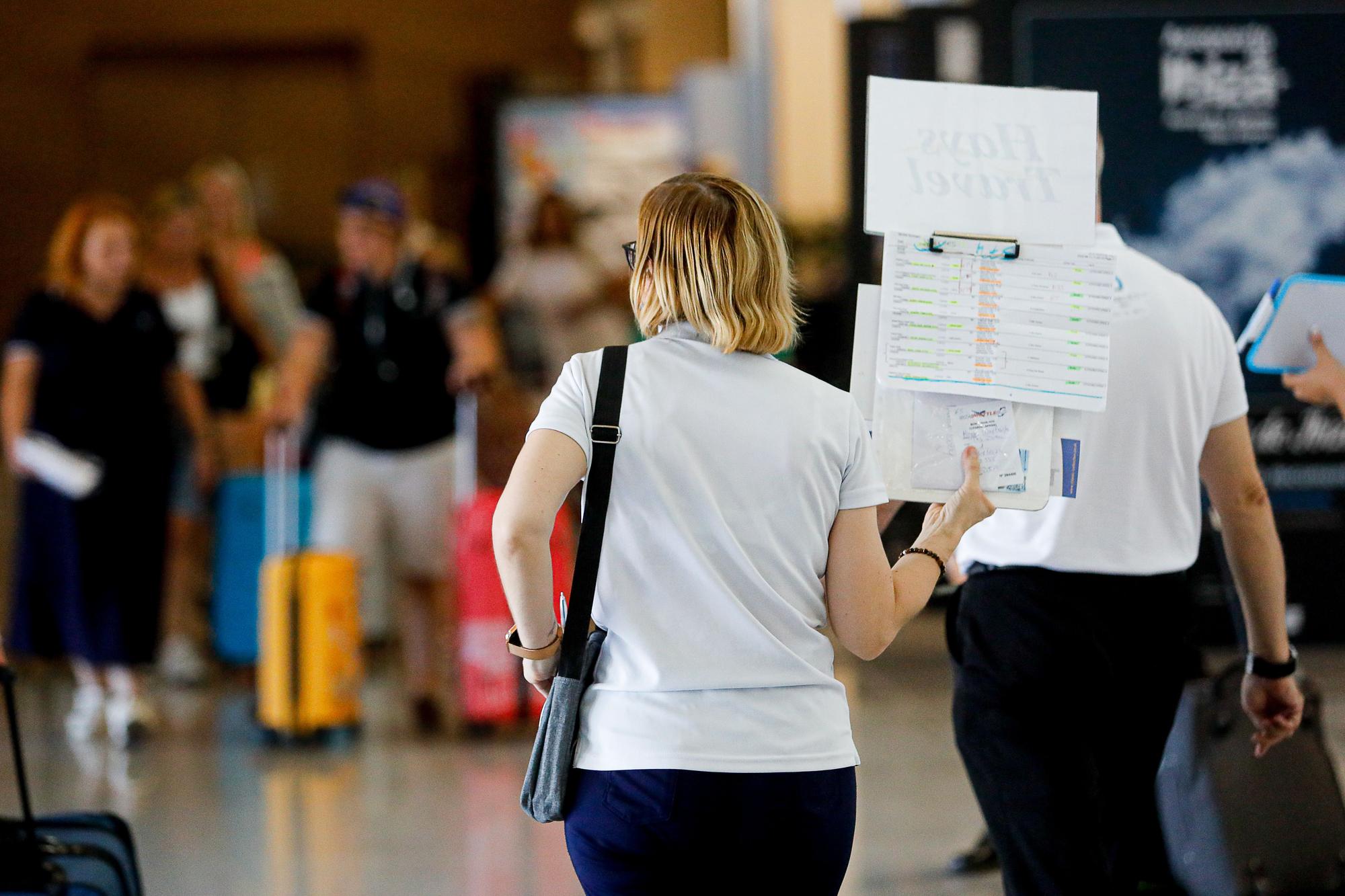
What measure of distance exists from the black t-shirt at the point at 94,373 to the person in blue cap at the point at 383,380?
45 cm

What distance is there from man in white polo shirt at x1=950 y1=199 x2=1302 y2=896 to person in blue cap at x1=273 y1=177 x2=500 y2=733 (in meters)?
2.90

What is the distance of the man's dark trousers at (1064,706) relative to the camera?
88.8 inches

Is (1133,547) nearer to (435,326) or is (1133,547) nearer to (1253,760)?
(1253,760)

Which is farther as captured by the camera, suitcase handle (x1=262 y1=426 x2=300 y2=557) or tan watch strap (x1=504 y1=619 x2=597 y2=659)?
suitcase handle (x1=262 y1=426 x2=300 y2=557)

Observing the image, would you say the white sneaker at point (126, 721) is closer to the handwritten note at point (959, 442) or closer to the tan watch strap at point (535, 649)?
the tan watch strap at point (535, 649)

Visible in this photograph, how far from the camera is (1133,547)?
7.53 ft

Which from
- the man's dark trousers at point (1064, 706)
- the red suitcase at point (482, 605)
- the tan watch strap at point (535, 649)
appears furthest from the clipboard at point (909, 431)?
the red suitcase at point (482, 605)

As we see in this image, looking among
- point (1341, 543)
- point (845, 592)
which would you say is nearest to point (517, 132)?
point (1341, 543)

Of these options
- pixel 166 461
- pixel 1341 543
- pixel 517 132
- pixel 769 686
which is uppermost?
pixel 517 132

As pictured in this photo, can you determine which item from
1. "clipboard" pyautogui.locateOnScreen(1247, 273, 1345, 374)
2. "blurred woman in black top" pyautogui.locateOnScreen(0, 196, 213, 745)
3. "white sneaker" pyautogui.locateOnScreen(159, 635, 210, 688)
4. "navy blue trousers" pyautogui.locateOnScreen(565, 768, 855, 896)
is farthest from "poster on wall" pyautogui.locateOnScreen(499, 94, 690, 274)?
"navy blue trousers" pyautogui.locateOnScreen(565, 768, 855, 896)

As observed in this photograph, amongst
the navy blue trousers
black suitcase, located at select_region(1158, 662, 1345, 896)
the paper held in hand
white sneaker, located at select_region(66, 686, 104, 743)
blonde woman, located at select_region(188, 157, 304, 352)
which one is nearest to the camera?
the navy blue trousers

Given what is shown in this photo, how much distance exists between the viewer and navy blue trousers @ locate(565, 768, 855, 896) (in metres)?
1.68

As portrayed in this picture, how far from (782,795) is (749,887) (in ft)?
0.35

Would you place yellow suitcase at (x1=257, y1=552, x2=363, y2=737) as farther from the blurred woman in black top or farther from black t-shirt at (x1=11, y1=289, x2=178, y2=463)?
black t-shirt at (x1=11, y1=289, x2=178, y2=463)
